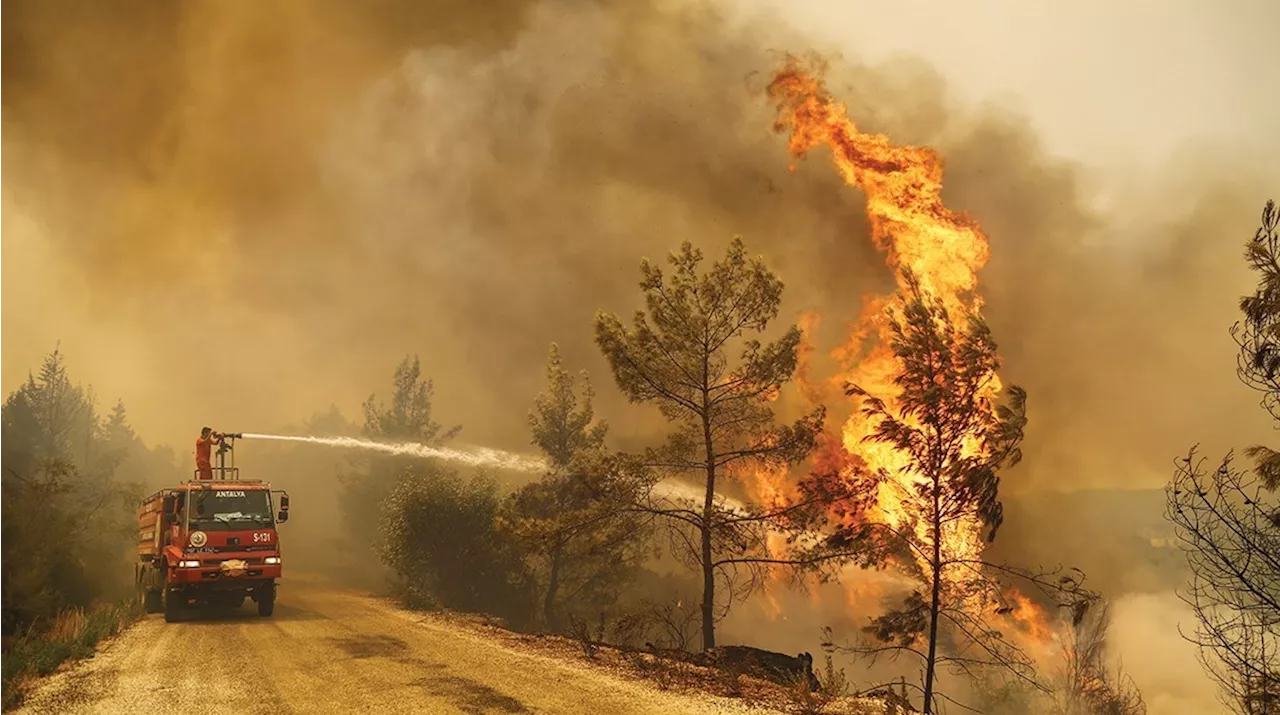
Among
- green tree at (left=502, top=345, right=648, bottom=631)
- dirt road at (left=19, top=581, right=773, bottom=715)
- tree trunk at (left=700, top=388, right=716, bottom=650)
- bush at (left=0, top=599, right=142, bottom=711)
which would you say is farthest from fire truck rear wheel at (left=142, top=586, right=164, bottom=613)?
tree trunk at (left=700, top=388, right=716, bottom=650)

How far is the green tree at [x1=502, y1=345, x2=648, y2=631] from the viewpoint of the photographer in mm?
18625

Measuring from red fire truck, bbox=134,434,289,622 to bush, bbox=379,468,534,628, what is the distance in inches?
457

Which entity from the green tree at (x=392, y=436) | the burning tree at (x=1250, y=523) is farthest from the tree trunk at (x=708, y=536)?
the green tree at (x=392, y=436)

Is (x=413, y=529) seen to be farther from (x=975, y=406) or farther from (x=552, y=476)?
(x=975, y=406)

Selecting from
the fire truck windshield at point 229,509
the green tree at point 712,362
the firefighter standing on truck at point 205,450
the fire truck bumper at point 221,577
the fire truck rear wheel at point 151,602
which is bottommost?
the fire truck rear wheel at point 151,602

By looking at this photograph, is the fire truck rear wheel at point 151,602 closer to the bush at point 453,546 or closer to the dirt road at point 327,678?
the dirt road at point 327,678

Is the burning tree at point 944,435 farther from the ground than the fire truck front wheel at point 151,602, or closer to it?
farther from the ground

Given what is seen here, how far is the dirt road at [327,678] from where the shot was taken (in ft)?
39.3

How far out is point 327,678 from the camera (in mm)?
13672

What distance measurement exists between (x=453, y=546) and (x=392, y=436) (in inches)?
776

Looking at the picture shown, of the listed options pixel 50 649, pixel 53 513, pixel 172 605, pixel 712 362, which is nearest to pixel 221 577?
pixel 172 605

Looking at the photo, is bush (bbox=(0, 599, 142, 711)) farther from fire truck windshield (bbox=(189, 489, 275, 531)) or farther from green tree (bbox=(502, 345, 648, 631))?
green tree (bbox=(502, 345, 648, 631))

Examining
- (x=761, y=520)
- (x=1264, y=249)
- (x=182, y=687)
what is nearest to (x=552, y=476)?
(x=761, y=520)

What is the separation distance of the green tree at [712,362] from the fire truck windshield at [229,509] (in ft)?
37.7
